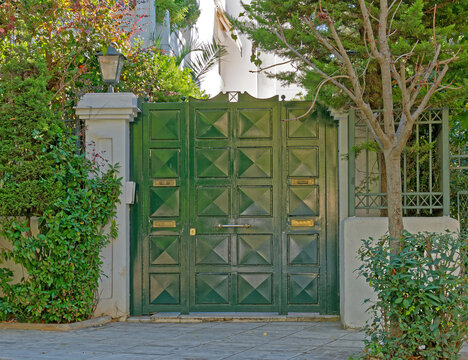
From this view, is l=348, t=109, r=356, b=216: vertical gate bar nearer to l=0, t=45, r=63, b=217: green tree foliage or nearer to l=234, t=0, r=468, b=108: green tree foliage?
l=234, t=0, r=468, b=108: green tree foliage

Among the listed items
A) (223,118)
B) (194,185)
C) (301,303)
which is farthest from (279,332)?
(223,118)

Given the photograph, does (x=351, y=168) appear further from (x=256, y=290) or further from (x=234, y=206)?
(x=256, y=290)

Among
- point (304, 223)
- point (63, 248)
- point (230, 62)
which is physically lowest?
point (63, 248)

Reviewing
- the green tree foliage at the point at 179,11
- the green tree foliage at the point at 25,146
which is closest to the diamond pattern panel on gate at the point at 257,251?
the green tree foliage at the point at 25,146

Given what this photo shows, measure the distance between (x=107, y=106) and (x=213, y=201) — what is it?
1.80 metres

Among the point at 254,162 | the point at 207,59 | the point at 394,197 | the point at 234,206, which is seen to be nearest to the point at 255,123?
the point at 254,162

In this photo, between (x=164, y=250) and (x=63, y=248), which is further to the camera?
(x=164, y=250)

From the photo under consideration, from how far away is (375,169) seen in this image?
328 inches

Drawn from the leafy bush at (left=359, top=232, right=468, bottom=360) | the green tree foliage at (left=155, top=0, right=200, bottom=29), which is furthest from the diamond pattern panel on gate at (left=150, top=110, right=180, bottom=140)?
the green tree foliage at (left=155, top=0, right=200, bottom=29)

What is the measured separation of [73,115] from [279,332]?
396cm

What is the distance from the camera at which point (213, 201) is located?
28.5ft

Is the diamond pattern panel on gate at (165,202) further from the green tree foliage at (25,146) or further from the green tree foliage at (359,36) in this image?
the green tree foliage at (359,36)

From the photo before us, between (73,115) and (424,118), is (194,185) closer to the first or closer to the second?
(73,115)

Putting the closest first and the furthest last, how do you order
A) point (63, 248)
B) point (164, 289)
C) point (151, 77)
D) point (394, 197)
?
point (394, 197)
point (63, 248)
point (164, 289)
point (151, 77)
